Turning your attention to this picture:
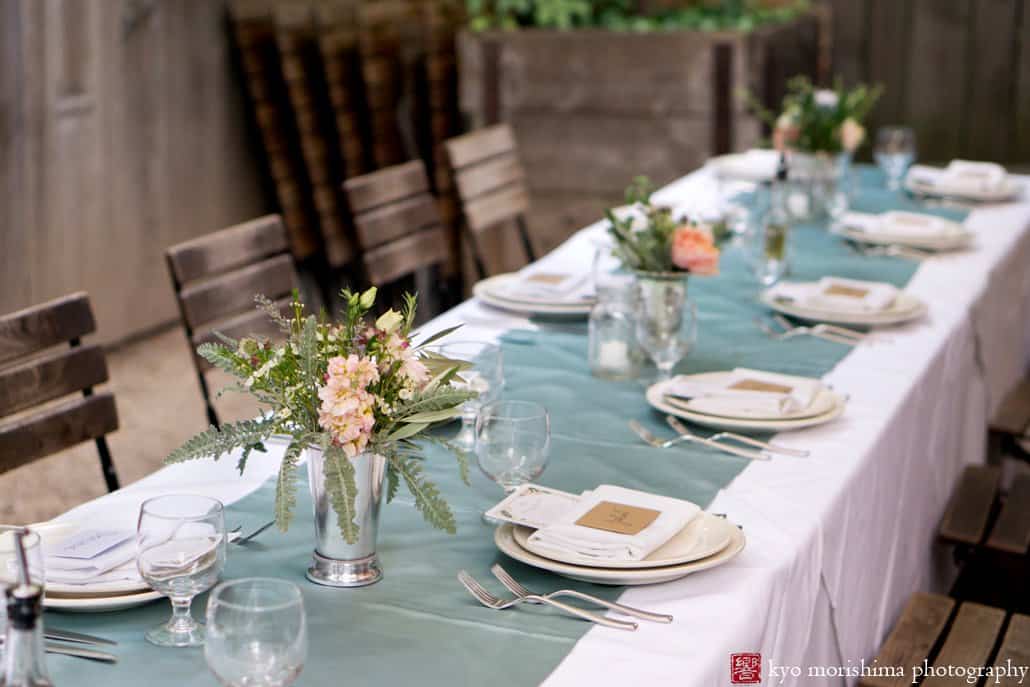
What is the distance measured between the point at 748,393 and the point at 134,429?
267 cm

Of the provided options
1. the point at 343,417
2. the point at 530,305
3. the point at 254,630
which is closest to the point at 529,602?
the point at 343,417

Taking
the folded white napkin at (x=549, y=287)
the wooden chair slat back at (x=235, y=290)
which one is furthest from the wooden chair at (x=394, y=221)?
the folded white napkin at (x=549, y=287)

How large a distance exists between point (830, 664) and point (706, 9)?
17.0 ft

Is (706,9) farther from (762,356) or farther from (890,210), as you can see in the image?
(762,356)

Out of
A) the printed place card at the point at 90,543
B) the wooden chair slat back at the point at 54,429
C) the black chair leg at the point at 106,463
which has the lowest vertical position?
the black chair leg at the point at 106,463

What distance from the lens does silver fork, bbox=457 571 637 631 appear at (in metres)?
1.35

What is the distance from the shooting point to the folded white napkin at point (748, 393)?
1.95m

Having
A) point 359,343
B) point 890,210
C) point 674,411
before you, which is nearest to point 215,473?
point 359,343

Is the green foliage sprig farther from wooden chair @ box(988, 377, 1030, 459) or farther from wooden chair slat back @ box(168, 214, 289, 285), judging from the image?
wooden chair @ box(988, 377, 1030, 459)

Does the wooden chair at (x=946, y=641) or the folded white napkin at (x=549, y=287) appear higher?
the folded white napkin at (x=549, y=287)

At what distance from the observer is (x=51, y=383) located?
83.4 inches

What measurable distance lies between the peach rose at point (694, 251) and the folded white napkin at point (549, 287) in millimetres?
433

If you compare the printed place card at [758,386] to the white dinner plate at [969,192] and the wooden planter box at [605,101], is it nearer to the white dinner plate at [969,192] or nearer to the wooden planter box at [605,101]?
the white dinner plate at [969,192]

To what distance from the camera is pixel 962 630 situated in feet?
6.49
